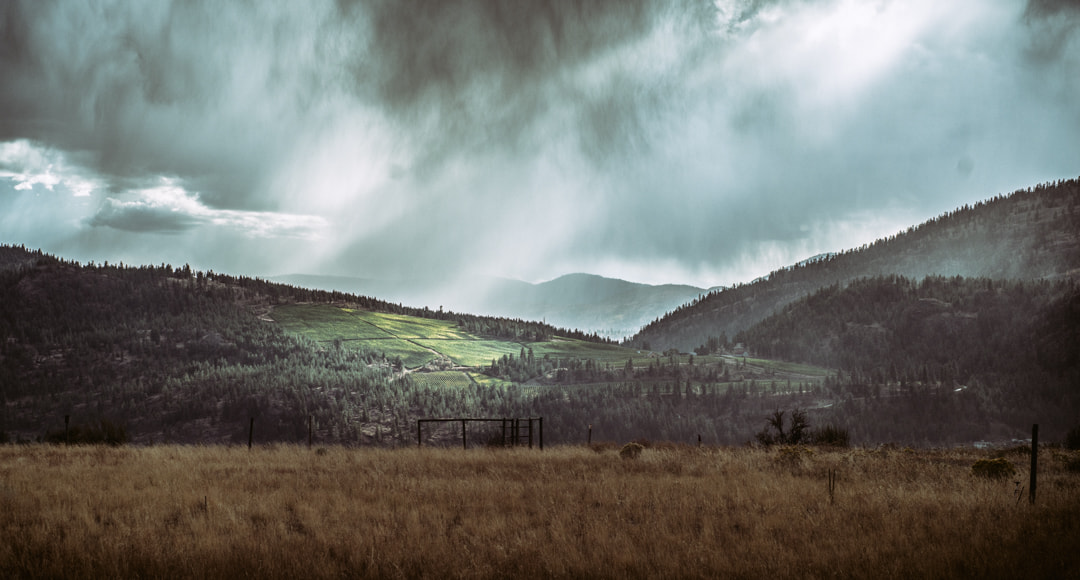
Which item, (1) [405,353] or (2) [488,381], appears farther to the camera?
(1) [405,353]

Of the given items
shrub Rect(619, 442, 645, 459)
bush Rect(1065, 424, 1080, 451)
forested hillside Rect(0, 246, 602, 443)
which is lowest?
forested hillside Rect(0, 246, 602, 443)

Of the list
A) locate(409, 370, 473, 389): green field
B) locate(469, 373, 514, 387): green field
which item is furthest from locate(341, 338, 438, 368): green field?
locate(469, 373, 514, 387): green field

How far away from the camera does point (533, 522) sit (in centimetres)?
1580

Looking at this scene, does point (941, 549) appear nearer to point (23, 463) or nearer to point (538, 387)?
point (23, 463)

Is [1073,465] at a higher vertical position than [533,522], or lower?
lower

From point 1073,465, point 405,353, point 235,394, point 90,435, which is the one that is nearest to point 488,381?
point 405,353

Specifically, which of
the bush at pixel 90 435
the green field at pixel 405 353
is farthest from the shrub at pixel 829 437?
the green field at pixel 405 353

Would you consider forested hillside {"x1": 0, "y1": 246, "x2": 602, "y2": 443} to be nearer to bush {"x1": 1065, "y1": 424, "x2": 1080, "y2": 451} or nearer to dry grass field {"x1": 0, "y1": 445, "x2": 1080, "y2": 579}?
bush {"x1": 1065, "y1": 424, "x2": 1080, "y2": 451}

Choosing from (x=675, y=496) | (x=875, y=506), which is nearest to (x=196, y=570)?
(x=675, y=496)

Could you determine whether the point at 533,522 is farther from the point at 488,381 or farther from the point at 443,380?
the point at 488,381

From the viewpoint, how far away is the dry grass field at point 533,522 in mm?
11836

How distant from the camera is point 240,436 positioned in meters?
155

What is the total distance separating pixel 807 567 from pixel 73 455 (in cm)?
3412

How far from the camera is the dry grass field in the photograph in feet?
38.8
